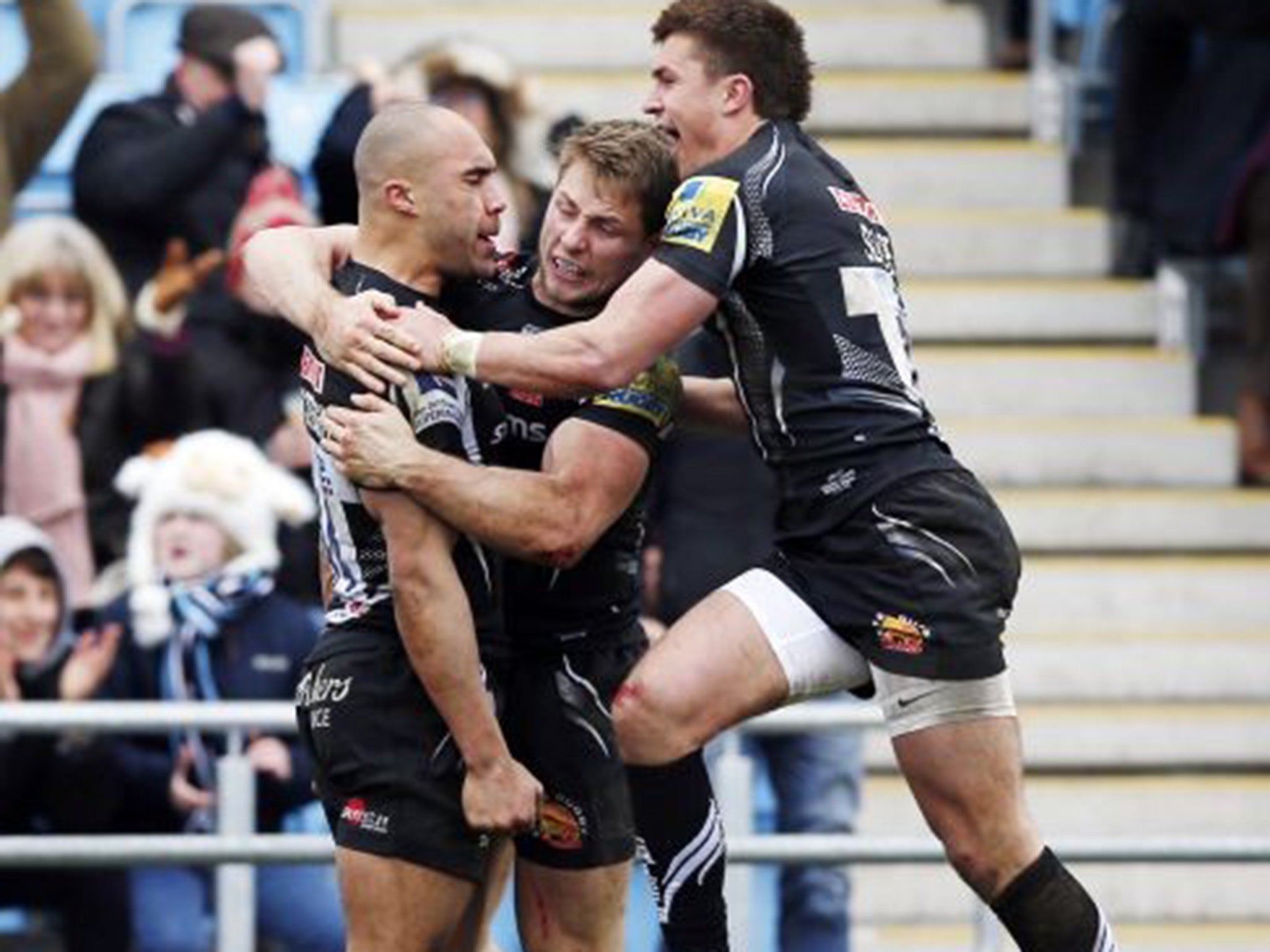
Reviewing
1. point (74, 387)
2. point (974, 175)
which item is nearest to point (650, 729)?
point (74, 387)

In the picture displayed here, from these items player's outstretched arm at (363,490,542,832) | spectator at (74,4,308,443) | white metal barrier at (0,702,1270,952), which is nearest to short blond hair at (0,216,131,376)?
spectator at (74,4,308,443)

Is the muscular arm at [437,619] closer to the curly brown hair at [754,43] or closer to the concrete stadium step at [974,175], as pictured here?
the curly brown hair at [754,43]

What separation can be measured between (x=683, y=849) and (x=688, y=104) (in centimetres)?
148

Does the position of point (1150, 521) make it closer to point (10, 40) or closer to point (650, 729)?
point (10, 40)

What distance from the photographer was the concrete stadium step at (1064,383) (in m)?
12.5

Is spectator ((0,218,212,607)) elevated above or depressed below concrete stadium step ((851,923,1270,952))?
above

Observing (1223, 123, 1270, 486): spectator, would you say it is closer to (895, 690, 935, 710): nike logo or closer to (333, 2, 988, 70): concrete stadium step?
(333, 2, 988, 70): concrete stadium step

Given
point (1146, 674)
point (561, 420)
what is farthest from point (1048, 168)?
point (561, 420)

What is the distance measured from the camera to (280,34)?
1280cm

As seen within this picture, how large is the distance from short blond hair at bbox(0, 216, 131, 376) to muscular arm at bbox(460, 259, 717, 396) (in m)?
3.50

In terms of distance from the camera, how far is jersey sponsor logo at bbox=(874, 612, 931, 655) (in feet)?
25.6

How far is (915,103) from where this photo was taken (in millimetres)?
13258

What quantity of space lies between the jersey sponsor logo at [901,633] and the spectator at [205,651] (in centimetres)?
212

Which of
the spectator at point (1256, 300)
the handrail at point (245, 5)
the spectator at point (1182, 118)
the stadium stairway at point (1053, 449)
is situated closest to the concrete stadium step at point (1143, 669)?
the stadium stairway at point (1053, 449)
